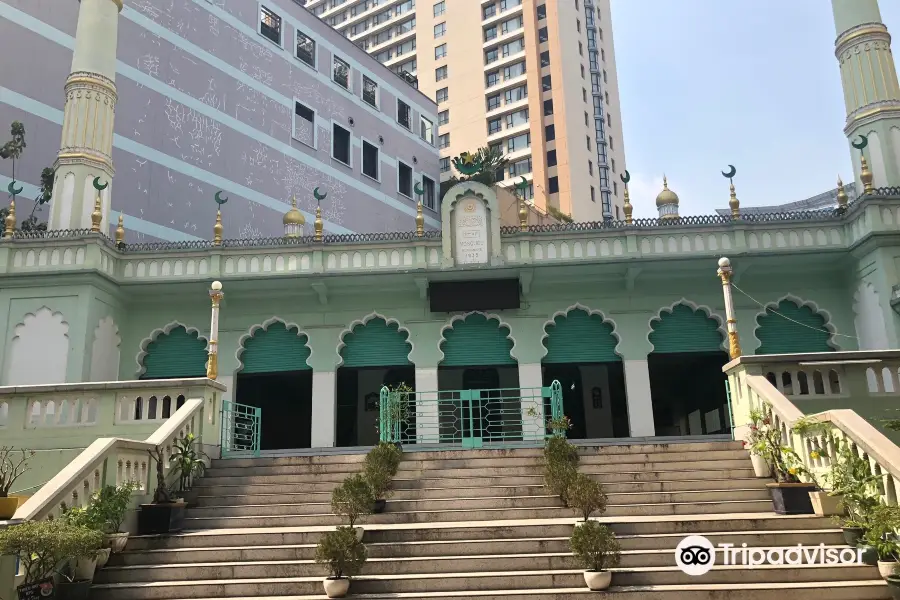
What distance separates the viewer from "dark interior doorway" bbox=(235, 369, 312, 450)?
72.6ft

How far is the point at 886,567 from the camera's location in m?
7.00

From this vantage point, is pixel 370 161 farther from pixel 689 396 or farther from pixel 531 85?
pixel 531 85

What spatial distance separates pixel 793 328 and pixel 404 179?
21.0m

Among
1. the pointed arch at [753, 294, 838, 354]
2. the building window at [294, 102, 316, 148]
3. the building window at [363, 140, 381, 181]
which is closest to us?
the pointed arch at [753, 294, 838, 354]

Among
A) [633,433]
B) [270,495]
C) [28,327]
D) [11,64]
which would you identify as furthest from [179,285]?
[633,433]

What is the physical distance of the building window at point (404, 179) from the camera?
1308 inches

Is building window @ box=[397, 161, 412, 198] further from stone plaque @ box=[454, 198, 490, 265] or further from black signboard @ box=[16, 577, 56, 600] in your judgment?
black signboard @ box=[16, 577, 56, 600]

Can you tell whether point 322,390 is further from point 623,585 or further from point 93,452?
point 623,585

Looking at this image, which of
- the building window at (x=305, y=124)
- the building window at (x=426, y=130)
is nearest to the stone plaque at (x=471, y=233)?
the building window at (x=305, y=124)

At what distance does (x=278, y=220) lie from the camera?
26.9 m

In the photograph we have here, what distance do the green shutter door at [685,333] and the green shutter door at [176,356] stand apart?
1039cm

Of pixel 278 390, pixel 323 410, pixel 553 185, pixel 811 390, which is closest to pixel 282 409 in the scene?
pixel 278 390

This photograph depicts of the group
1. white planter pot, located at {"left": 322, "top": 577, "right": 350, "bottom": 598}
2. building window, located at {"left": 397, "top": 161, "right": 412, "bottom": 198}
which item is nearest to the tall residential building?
building window, located at {"left": 397, "top": 161, "right": 412, "bottom": 198}

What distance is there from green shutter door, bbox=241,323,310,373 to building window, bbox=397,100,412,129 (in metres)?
19.3
